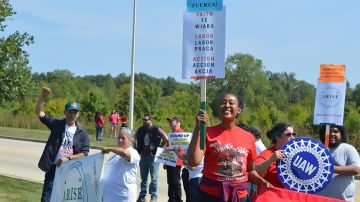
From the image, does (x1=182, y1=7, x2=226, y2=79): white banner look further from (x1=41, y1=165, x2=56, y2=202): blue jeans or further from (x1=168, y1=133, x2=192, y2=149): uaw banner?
(x1=168, y1=133, x2=192, y2=149): uaw banner

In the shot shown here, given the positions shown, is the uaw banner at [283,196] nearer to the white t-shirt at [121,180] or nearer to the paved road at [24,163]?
the white t-shirt at [121,180]

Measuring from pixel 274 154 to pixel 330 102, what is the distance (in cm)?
264

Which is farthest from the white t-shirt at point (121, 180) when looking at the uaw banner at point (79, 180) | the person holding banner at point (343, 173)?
the person holding banner at point (343, 173)

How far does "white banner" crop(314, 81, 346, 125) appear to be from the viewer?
7.47 meters

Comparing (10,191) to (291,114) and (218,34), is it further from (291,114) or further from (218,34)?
(291,114)

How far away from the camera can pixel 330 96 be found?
7.52 m

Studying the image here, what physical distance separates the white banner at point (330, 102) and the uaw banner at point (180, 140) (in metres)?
3.10

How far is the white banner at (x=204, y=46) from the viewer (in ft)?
16.6

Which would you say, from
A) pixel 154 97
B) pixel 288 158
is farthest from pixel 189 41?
pixel 154 97

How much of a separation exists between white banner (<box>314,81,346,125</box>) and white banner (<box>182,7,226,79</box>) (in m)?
2.91

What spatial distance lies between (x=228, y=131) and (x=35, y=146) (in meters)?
22.2

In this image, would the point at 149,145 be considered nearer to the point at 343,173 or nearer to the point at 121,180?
the point at 121,180

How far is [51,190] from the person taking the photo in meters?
7.52

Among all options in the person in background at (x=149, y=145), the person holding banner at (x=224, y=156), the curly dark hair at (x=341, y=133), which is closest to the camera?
the person holding banner at (x=224, y=156)
